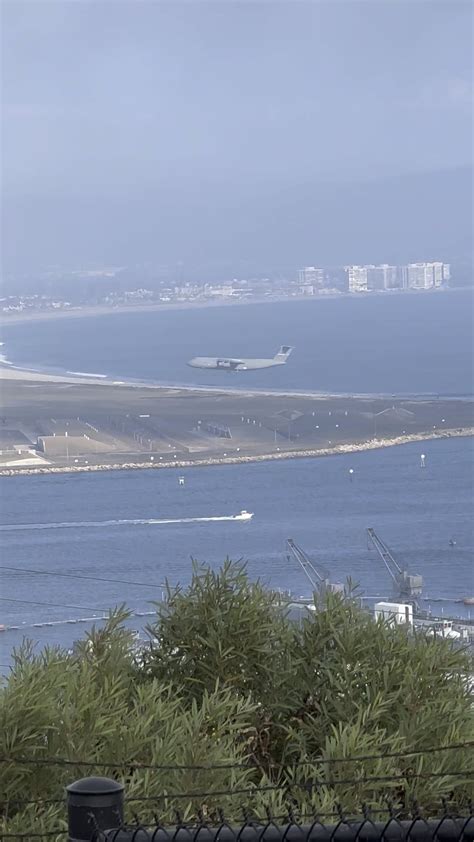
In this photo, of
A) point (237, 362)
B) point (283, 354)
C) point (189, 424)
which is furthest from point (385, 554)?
point (283, 354)

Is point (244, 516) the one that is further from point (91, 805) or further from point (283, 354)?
point (91, 805)

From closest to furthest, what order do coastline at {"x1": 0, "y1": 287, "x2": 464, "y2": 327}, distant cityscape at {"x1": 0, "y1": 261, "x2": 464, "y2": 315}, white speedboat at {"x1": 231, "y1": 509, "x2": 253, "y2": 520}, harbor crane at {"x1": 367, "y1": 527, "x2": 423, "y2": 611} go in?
harbor crane at {"x1": 367, "y1": 527, "x2": 423, "y2": 611} < white speedboat at {"x1": 231, "y1": 509, "x2": 253, "y2": 520} < coastline at {"x1": 0, "y1": 287, "x2": 464, "y2": 327} < distant cityscape at {"x1": 0, "y1": 261, "x2": 464, "y2": 315}

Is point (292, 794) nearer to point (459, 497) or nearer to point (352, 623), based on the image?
point (352, 623)

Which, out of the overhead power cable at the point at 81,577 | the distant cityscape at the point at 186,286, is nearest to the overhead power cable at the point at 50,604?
the overhead power cable at the point at 81,577

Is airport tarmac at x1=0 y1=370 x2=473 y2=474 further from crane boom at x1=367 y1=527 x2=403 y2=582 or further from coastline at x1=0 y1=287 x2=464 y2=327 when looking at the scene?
coastline at x1=0 y1=287 x2=464 y2=327

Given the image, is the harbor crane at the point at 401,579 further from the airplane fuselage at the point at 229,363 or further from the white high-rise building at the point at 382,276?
the white high-rise building at the point at 382,276

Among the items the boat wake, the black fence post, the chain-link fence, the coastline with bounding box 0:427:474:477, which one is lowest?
the boat wake

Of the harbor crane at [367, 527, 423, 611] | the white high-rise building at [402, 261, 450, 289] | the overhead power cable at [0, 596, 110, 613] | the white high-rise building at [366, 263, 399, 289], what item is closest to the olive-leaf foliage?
the harbor crane at [367, 527, 423, 611]

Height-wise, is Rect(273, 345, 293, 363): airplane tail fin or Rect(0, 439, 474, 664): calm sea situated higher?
Rect(273, 345, 293, 363): airplane tail fin
